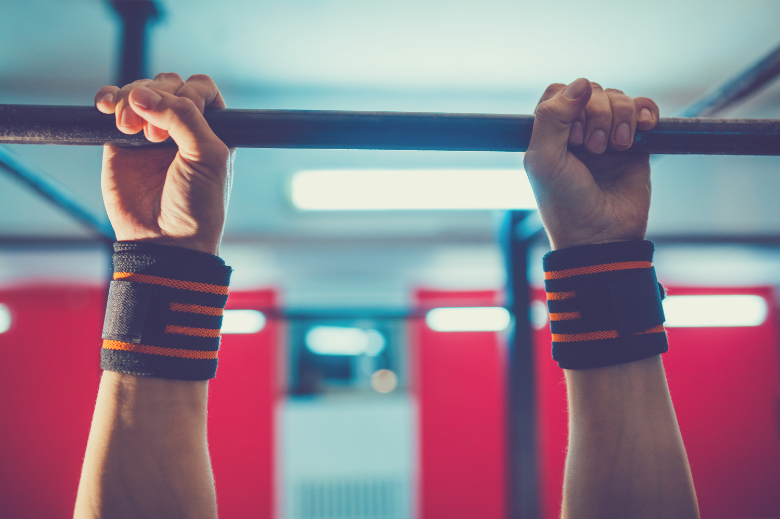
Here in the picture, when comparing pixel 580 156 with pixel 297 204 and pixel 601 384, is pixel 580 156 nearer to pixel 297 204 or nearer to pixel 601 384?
pixel 601 384

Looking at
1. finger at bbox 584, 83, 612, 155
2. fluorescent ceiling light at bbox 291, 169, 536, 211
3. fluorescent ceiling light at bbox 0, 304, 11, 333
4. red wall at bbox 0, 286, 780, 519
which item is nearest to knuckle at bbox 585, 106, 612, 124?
finger at bbox 584, 83, 612, 155

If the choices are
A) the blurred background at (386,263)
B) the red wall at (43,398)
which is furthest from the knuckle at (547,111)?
the red wall at (43,398)

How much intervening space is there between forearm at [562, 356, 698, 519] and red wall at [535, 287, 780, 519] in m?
5.29

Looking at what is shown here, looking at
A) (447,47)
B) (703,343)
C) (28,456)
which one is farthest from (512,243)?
(28,456)

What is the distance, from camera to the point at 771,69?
85 cm

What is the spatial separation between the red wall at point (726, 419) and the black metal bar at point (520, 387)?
415cm

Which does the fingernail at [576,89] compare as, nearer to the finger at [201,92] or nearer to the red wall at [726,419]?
the finger at [201,92]

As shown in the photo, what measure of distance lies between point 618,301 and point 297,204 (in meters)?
1.75

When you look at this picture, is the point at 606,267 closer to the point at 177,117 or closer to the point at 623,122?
the point at 623,122

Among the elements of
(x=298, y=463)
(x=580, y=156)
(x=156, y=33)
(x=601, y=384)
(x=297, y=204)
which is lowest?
(x=298, y=463)

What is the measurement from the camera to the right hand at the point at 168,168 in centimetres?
57

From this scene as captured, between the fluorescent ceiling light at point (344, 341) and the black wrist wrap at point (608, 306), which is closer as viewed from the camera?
the black wrist wrap at point (608, 306)

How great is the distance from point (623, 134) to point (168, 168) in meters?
0.58

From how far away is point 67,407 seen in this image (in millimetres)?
5582
